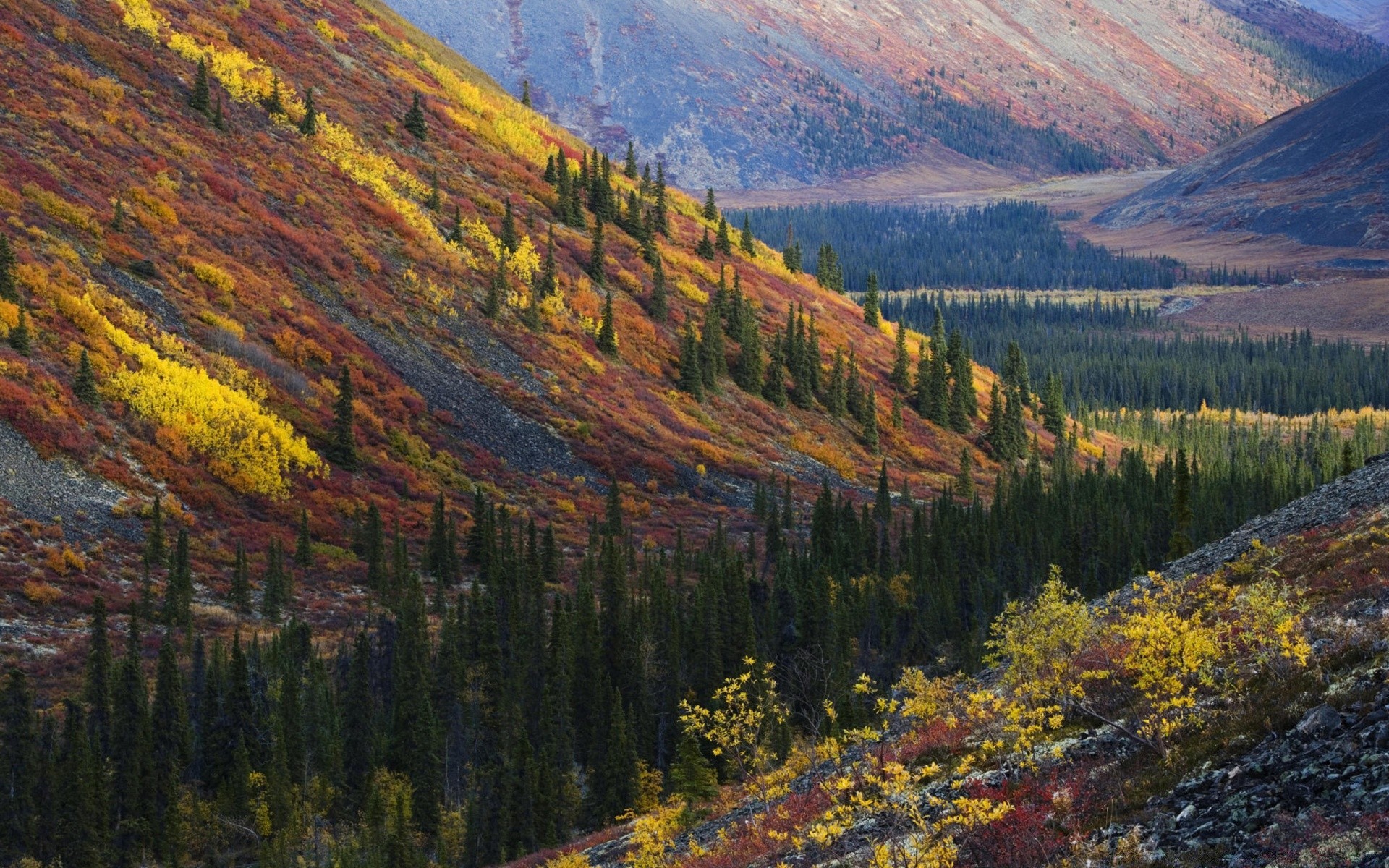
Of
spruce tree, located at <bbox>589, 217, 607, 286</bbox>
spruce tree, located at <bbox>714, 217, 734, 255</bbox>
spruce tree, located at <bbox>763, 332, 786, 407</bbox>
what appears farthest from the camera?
spruce tree, located at <bbox>714, 217, 734, 255</bbox>

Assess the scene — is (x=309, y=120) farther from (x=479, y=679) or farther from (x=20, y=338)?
(x=479, y=679)

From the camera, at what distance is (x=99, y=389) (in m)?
80.5

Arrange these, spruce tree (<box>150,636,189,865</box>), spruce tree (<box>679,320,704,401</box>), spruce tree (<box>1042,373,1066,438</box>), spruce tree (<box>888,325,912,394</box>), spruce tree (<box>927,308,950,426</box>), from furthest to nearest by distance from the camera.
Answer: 1. spruce tree (<box>1042,373,1066,438</box>)
2. spruce tree (<box>888,325,912,394</box>)
3. spruce tree (<box>927,308,950,426</box>)
4. spruce tree (<box>679,320,704,401</box>)
5. spruce tree (<box>150,636,189,865</box>)

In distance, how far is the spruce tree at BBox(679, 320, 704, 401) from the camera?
134 meters

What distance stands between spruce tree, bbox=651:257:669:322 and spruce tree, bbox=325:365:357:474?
5323 centimetres

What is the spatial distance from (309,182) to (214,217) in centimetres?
1667

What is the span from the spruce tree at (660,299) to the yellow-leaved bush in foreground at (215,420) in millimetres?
59715

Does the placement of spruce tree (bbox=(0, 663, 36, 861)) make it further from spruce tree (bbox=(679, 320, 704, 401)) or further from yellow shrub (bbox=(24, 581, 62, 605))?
spruce tree (bbox=(679, 320, 704, 401))

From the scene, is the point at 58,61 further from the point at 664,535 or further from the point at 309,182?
the point at 664,535

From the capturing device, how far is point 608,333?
13138cm

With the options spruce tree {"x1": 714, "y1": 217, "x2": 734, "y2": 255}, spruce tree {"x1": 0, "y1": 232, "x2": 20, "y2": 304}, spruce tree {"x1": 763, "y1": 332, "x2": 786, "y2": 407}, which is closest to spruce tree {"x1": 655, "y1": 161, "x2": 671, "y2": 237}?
Result: spruce tree {"x1": 714, "y1": 217, "x2": 734, "y2": 255}

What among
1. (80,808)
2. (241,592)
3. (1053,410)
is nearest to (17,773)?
(80,808)

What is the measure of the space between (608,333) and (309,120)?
128 ft

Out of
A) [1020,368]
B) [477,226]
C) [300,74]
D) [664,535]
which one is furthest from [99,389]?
[1020,368]
